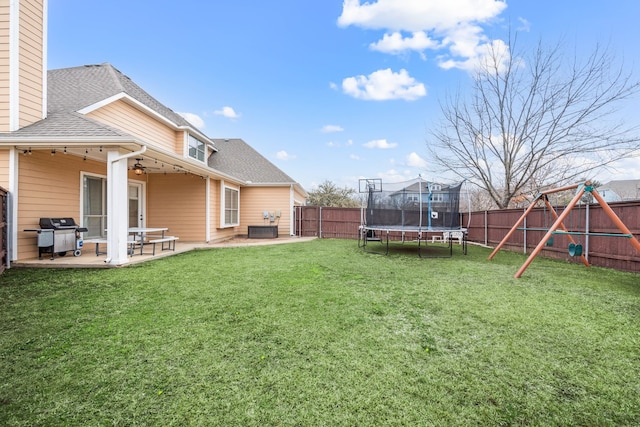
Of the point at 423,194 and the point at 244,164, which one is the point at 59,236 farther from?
the point at 244,164

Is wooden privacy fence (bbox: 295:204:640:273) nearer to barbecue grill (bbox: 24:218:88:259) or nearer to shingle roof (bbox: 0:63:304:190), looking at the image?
shingle roof (bbox: 0:63:304:190)

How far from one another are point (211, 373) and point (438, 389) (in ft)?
5.00

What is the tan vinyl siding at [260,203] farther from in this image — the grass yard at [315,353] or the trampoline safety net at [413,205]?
the grass yard at [315,353]

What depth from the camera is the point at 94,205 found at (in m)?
7.28

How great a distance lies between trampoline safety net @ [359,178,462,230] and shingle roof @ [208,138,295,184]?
4.99 meters

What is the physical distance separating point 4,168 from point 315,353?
6.86 meters

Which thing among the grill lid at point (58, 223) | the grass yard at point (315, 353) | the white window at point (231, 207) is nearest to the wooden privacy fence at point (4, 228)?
the grill lid at point (58, 223)

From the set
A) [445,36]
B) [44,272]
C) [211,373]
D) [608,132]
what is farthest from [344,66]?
[211,373]

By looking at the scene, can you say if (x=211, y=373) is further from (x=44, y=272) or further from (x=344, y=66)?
(x=344, y=66)

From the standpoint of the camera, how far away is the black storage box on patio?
12617 millimetres

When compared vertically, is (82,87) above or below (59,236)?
above

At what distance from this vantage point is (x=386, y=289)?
4.38 metres

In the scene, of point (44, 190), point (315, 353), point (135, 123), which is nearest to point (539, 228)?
point (315, 353)

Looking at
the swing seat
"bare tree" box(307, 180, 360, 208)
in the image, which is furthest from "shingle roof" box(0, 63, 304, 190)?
"bare tree" box(307, 180, 360, 208)
